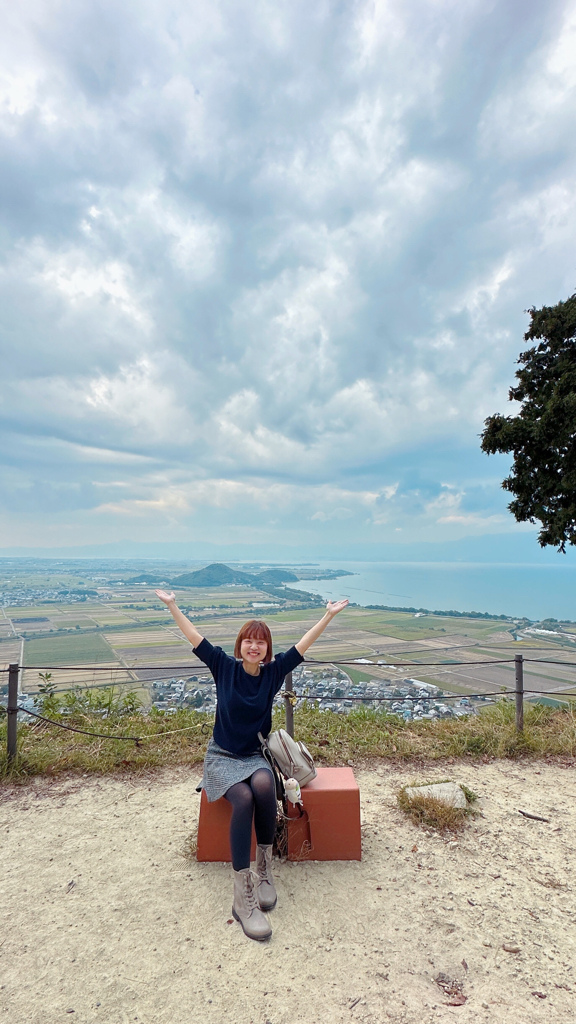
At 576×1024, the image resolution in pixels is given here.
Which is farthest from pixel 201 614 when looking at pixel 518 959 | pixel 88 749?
pixel 518 959

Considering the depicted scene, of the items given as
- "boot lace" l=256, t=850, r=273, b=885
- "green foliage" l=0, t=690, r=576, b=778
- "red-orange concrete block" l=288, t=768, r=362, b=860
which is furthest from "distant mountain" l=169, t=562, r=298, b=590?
"boot lace" l=256, t=850, r=273, b=885

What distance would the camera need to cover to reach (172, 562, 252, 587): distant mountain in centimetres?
2139

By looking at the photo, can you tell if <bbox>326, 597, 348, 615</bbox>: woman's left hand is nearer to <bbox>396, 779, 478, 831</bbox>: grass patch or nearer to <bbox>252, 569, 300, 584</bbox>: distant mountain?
<bbox>396, 779, 478, 831</bbox>: grass patch

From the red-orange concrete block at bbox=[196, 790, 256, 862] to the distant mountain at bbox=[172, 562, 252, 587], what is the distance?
1702 centimetres

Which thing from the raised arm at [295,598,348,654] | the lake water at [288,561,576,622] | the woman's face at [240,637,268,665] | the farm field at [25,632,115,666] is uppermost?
the raised arm at [295,598,348,654]

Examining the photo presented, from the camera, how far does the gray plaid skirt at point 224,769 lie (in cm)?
290

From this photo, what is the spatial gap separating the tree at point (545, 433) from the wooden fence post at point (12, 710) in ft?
23.7

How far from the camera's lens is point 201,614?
12641mm

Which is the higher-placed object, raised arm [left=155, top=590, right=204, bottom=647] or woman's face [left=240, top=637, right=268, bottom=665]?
raised arm [left=155, top=590, right=204, bottom=647]

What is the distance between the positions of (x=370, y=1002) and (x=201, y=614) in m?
10.9

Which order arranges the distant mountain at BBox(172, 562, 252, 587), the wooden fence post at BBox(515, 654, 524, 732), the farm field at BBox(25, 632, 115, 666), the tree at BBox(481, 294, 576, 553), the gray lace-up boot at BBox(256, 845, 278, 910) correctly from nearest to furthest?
1. the gray lace-up boot at BBox(256, 845, 278, 910)
2. the wooden fence post at BBox(515, 654, 524, 732)
3. the tree at BBox(481, 294, 576, 553)
4. the farm field at BBox(25, 632, 115, 666)
5. the distant mountain at BBox(172, 562, 252, 587)

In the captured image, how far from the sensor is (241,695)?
3068 millimetres

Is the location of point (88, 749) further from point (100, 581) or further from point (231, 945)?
point (100, 581)

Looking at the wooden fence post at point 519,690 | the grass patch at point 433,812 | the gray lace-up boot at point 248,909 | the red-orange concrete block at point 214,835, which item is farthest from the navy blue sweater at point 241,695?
the wooden fence post at point 519,690
